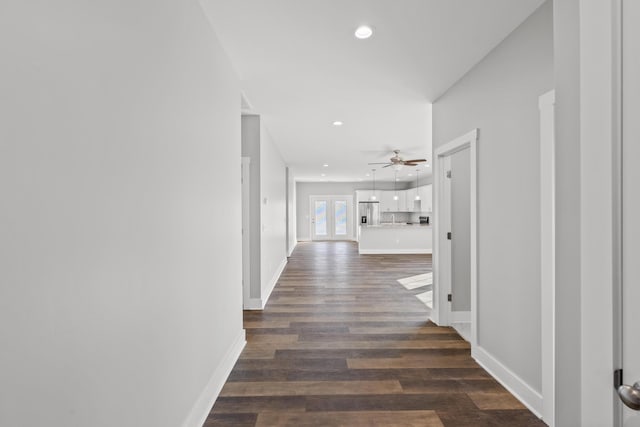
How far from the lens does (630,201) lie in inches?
27.2

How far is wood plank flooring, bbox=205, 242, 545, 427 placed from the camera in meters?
2.06

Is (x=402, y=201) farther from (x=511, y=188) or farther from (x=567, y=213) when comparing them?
(x=567, y=213)

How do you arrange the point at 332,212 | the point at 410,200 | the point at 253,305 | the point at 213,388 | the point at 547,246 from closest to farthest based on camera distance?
A: the point at 547,246
the point at 213,388
the point at 253,305
the point at 410,200
the point at 332,212

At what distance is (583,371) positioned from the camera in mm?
818

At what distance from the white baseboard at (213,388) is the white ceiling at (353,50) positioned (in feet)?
7.92

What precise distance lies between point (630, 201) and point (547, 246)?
1.51m

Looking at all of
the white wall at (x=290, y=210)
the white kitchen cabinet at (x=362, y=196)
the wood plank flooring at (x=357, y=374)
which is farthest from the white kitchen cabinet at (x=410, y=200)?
the wood plank flooring at (x=357, y=374)

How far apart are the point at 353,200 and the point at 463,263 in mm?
10012

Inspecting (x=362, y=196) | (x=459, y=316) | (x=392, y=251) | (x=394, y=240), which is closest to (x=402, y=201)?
(x=362, y=196)

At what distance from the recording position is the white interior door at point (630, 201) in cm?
68

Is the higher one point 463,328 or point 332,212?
point 332,212

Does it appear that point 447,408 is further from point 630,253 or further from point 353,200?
point 353,200

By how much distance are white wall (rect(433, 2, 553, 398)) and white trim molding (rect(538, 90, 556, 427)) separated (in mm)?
94

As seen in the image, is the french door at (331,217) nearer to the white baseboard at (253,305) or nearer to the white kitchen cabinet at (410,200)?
the white kitchen cabinet at (410,200)
